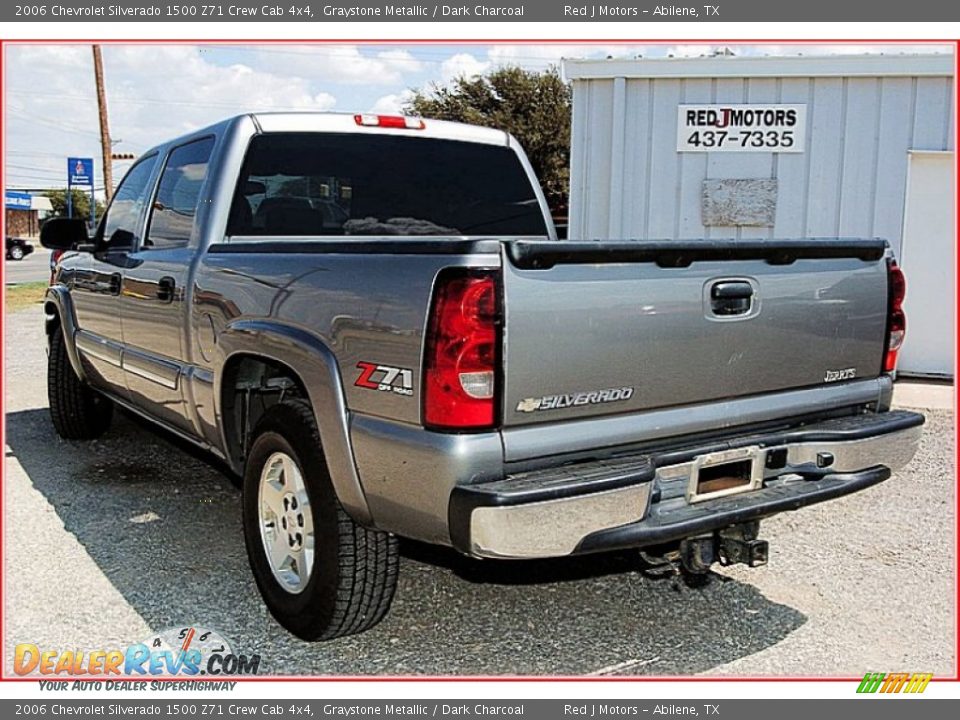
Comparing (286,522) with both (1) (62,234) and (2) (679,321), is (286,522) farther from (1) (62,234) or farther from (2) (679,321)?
(1) (62,234)

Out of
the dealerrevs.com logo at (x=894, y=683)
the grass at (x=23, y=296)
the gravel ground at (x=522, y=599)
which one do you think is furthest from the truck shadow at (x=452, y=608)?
the grass at (x=23, y=296)

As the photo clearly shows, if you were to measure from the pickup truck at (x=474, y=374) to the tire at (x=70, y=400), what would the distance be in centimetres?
221

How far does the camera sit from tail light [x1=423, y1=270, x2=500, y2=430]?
2.93 metres

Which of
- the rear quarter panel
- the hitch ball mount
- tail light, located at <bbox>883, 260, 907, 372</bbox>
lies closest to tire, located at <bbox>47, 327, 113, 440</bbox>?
the rear quarter panel

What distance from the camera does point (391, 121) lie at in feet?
16.5

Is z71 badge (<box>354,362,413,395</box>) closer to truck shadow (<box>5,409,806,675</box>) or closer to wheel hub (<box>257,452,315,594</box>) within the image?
wheel hub (<box>257,452,315,594</box>)

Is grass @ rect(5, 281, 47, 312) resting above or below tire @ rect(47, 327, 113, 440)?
below

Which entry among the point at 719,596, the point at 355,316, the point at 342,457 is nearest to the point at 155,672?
the point at 342,457

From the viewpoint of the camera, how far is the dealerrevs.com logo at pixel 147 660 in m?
3.63

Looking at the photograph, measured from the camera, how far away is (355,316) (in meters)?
3.25

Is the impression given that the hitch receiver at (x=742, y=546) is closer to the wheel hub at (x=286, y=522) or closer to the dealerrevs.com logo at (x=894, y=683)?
the dealerrevs.com logo at (x=894, y=683)

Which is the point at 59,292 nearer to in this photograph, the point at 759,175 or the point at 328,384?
the point at 328,384

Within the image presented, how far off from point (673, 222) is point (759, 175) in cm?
100

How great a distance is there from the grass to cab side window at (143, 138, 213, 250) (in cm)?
1385
